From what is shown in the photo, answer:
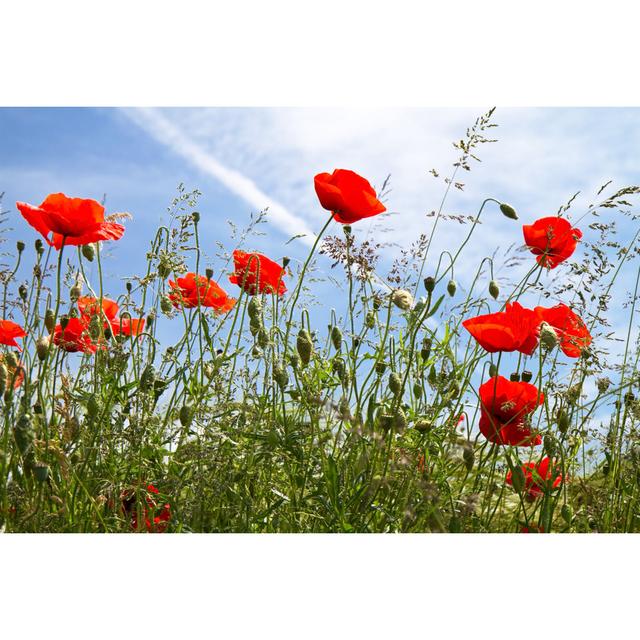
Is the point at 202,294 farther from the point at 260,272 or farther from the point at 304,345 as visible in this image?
the point at 304,345

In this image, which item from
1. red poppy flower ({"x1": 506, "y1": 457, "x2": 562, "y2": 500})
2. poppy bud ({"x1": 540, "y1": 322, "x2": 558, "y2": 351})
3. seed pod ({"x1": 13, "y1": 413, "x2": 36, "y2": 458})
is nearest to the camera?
seed pod ({"x1": 13, "y1": 413, "x2": 36, "y2": 458})

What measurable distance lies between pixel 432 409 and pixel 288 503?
0.36 meters

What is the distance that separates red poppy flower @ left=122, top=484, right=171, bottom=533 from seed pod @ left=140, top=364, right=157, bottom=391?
0.22 m

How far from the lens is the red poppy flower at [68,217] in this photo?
1.73m

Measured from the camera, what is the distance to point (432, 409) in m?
1.71

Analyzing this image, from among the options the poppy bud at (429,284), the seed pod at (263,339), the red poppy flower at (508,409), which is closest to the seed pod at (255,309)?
the seed pod at (263,339)

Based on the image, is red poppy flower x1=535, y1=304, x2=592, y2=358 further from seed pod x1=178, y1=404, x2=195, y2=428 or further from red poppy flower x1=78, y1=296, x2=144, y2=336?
red poppy flower x1=78, y1=296, x2=144, y2=336

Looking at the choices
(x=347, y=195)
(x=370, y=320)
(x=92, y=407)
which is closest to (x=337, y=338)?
(x=370, y=320)

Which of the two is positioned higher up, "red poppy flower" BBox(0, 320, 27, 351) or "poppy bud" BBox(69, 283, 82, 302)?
"poppy bud" BBox(69, 283, 82, 302)

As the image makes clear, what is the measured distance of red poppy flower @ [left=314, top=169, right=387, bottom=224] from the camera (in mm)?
1778

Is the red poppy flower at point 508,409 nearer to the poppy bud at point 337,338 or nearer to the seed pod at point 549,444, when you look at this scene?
the seed pod at point 549,444

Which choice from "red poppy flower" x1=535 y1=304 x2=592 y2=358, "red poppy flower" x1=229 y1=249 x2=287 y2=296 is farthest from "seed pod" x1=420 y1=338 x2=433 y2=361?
"red poppy flower" x1=229 y1=249 x2=287 y2=296

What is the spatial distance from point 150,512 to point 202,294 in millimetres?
597
